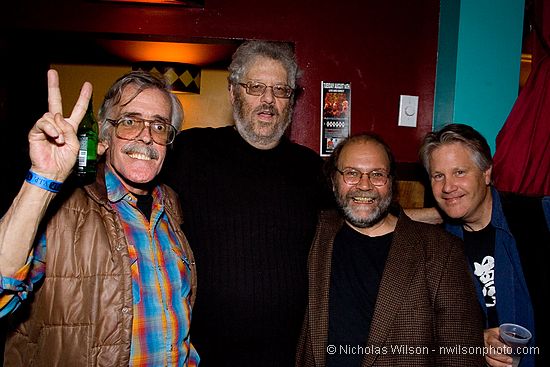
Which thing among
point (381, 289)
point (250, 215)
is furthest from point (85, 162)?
point (381, 289)

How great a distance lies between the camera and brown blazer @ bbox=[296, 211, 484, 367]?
71.5 inches

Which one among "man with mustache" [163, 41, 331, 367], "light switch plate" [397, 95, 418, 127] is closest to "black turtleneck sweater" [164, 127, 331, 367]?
"man with mustache" [163, 41, 331, 367]

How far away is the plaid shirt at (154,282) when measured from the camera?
151 centimetres

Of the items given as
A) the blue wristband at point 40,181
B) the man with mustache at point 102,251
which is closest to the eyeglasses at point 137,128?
the man with mustache at point 102,251

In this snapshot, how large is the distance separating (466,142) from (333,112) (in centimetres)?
110

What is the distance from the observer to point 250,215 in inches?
80.4

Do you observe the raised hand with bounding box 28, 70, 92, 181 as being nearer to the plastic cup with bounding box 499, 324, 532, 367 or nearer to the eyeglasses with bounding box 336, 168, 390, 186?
the eyeglasses with bounding box 336, 168, 390, 186

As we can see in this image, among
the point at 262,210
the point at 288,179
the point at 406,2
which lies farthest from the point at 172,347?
the point at 406,2

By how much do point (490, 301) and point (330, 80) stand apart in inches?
69.8

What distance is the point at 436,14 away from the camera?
3100 mm

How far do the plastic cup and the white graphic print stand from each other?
0.37 m

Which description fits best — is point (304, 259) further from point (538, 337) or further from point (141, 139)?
point (538, 337)

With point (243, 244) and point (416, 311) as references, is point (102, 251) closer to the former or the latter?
point (243, 244)

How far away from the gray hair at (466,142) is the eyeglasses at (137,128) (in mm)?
1376
